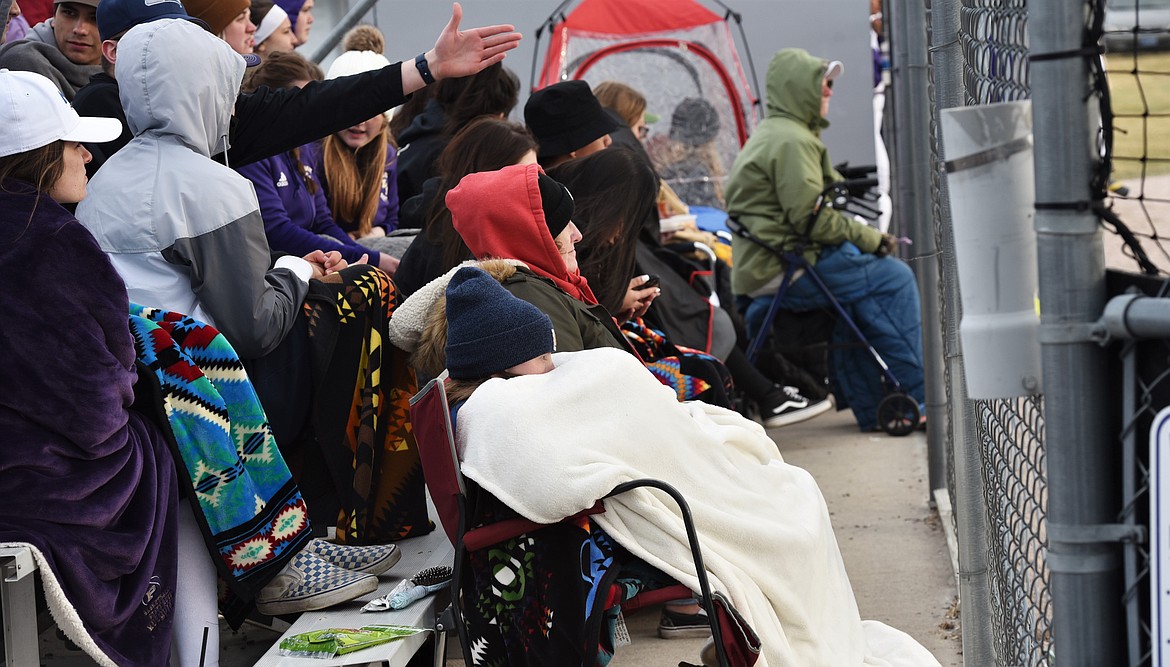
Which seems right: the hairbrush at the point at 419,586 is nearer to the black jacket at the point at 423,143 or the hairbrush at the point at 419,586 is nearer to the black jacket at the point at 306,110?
the black jacket at the point at 306,110

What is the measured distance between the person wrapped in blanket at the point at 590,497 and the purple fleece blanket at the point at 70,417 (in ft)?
2.20

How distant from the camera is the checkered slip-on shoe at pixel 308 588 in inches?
117

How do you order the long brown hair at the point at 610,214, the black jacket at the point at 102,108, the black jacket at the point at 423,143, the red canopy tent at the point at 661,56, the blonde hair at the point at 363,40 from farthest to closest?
the red canopy tent at the point at 661,56 → the blonde hair at the point at 363,40 → the black jacket at the point at 423,143 → the long brown hair at the point at 610,214 → the black jacket at the point at 102,108

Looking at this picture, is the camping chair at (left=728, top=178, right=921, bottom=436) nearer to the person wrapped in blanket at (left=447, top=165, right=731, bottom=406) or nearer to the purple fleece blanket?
the person wrapped in blanket at (left=447, top=165, right=731, bottom=406)

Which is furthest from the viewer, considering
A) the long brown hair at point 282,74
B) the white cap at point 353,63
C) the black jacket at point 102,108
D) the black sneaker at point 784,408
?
the black sneaker at point 784,408

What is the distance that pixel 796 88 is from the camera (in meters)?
6.39

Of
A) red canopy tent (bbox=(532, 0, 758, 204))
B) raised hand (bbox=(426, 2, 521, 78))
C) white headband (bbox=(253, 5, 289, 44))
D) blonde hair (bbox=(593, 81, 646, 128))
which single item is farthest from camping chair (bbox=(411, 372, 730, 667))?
red canopy tent (bbox=(532, 0, 758, 204))

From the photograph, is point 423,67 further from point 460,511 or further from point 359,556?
point 460,511

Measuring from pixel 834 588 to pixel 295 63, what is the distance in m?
2.70

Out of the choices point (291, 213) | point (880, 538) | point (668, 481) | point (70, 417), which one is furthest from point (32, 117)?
point (880, 538)

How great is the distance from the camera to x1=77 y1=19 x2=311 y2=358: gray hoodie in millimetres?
2963

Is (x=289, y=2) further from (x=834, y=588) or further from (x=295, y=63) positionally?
(x=834, y=588)

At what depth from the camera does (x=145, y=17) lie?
333 cm

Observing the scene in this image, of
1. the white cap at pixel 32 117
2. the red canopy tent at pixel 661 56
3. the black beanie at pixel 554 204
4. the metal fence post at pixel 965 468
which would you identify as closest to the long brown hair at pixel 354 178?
the black beanie at pixel 554 204
